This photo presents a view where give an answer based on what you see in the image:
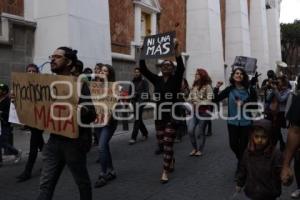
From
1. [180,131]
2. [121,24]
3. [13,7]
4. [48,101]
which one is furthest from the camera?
[121,24]

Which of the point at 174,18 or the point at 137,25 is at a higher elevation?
the point at 174,18

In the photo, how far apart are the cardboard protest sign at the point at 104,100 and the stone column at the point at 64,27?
6820 millimetres

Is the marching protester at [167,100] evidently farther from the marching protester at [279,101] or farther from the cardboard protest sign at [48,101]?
the cardboard protest sign at [48,101]

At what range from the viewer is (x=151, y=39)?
8312 mm

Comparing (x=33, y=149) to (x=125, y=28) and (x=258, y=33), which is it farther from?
(x=258, y=33)

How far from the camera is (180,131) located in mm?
10953

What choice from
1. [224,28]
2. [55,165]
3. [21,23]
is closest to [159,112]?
[55,165]

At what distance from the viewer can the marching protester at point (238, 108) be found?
21.2 feet

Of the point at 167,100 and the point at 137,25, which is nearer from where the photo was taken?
the point at 167,100

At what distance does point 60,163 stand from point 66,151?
0.16 m

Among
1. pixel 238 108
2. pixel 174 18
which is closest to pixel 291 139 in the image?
pixel 238 108

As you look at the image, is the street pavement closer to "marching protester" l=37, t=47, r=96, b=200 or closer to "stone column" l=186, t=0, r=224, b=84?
"marching protester" l=37, t=47, r=96, b=200

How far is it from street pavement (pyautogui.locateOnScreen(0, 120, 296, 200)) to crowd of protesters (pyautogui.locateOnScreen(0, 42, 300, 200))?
0.61 feet

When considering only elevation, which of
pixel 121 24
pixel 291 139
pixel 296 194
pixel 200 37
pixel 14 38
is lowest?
pixel 296 194
